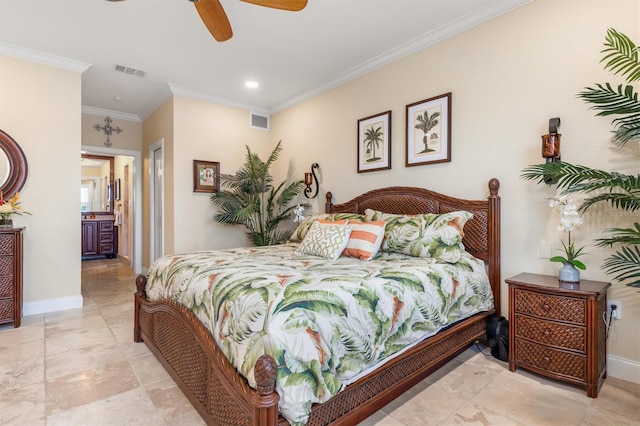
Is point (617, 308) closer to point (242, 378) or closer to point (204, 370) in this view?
point (242, 378)

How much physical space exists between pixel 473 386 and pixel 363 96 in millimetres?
3017

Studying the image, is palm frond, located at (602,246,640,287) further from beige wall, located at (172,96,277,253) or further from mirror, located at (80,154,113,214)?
mirror, located at (80,154,113,214)

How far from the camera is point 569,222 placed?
2049 millimetres

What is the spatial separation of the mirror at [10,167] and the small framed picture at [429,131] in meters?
4.00

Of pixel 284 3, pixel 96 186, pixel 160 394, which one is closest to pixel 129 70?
pixel 284 3

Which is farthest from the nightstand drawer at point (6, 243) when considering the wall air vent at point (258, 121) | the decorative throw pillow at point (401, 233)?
the decorative throw pillow at point (401, 233)

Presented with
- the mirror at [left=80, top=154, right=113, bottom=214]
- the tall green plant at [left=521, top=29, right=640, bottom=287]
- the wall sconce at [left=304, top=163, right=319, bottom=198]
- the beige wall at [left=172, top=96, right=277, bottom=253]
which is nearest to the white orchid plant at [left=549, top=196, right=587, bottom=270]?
the tall green plant at [left=521, top=29, right=640, bottom=287]

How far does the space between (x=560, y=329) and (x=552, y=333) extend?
5 centimetres

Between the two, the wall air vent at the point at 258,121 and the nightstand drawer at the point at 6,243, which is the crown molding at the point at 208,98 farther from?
A: the nightstand drawer at the point at 6,243

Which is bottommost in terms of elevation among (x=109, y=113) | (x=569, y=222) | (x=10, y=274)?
(x=10, y=274)

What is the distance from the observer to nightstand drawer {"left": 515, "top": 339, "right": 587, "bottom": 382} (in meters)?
1.91

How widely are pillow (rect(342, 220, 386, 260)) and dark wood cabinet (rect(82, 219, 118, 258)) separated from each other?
278 inches

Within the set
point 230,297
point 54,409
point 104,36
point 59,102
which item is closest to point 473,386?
point 230,297

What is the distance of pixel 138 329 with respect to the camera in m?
2.68
